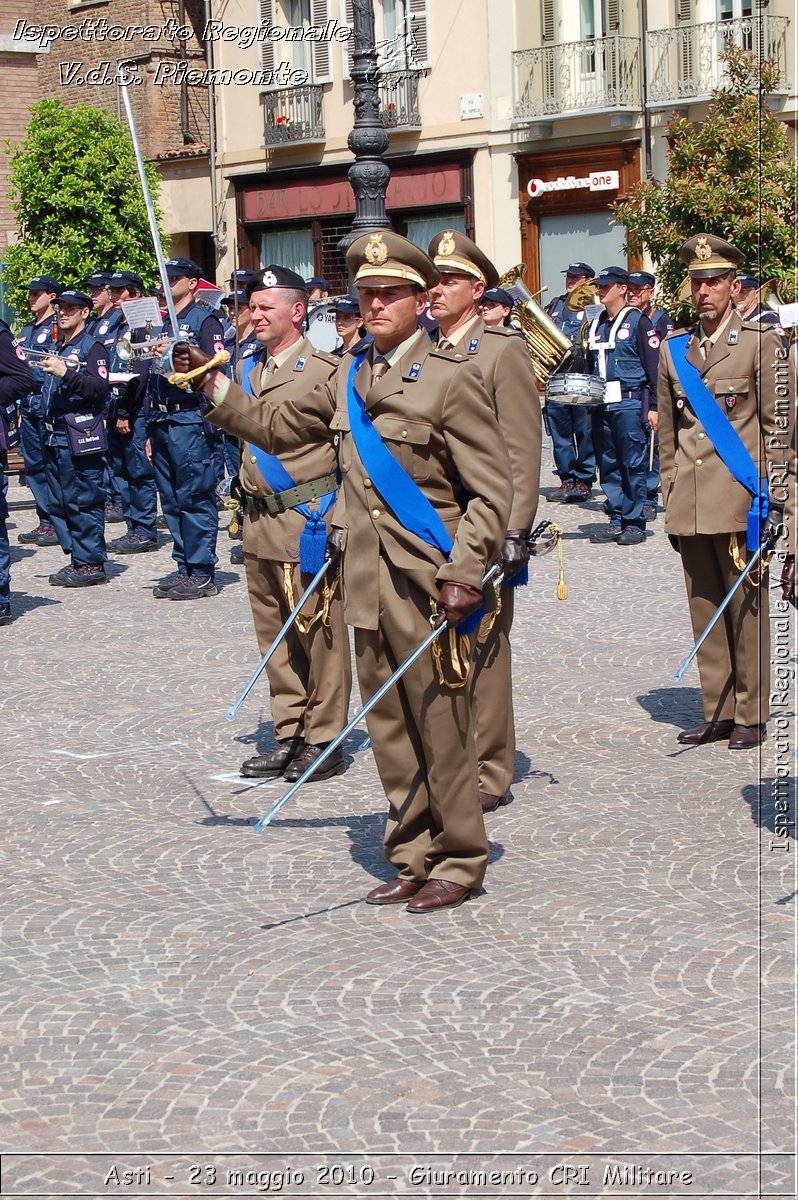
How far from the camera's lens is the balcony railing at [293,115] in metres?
32.8

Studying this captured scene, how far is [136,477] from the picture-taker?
14.8 meters

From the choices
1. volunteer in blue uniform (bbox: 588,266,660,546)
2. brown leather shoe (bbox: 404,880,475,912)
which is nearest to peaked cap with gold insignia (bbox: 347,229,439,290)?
brown leather shoe (bbox: 404,880,475,912)

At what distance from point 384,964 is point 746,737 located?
9.83ft

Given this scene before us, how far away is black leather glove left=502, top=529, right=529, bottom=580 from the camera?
21.6ft

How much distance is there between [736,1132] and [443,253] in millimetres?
3819

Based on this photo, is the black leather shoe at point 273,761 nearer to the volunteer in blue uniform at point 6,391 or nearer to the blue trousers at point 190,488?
Result: the volunteer in blue uniform at point 6,391

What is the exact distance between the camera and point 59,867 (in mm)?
6422

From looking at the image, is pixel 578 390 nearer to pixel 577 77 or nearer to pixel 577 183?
pixel 577 183

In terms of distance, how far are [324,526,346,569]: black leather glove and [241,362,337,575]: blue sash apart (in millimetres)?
225

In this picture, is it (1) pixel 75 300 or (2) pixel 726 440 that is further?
(1) pixel 75 300

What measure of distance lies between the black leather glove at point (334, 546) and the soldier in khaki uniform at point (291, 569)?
50 centimetres

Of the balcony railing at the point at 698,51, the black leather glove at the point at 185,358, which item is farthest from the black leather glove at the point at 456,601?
the balcony railing at the point at 698,51

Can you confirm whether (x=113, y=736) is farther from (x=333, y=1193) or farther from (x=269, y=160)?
(x=269, y=160)

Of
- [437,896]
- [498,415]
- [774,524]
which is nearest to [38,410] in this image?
[498,415]
